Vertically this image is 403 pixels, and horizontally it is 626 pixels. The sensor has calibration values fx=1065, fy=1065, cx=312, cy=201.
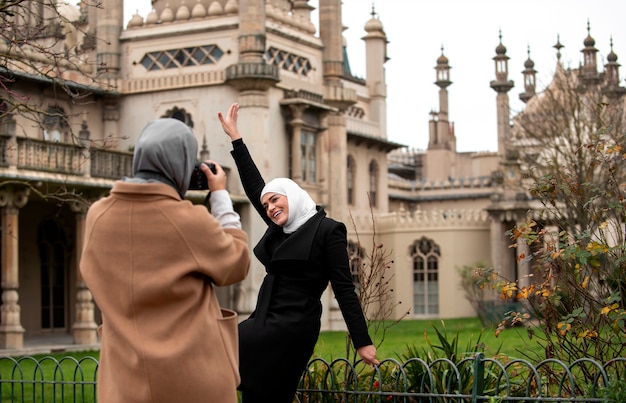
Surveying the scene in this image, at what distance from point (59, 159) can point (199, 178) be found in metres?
18.5

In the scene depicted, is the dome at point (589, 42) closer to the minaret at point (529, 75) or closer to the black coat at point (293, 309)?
the minaret at point (529, 75)

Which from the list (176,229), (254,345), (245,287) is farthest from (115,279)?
(245,287)

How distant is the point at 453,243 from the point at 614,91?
8265 millimetres

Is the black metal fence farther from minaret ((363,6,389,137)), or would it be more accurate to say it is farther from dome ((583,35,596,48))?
dome ((583,35,596,48))

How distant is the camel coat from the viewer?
435cm

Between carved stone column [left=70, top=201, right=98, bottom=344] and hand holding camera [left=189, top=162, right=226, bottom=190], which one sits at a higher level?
hand holding camera [left=189, top=162, right=226, bottom=190]

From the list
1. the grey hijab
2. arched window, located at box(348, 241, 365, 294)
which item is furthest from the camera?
arched window, located at box(348, 241, 365, 294)

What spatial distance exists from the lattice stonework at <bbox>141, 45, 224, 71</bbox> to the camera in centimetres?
2540

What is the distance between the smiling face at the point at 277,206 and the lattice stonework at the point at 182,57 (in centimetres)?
2430

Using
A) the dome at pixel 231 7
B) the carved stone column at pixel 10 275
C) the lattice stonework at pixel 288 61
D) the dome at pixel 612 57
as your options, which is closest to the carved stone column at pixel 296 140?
the lattice stonework at pixel 288 61

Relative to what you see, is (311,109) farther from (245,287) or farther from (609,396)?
(609,396)

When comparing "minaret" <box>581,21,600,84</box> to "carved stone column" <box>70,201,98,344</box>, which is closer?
"carved stone column" <box>70,201,98,344</box>

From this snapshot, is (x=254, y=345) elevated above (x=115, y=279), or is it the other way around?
(x=115, y=279)

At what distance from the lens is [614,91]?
130 feet
